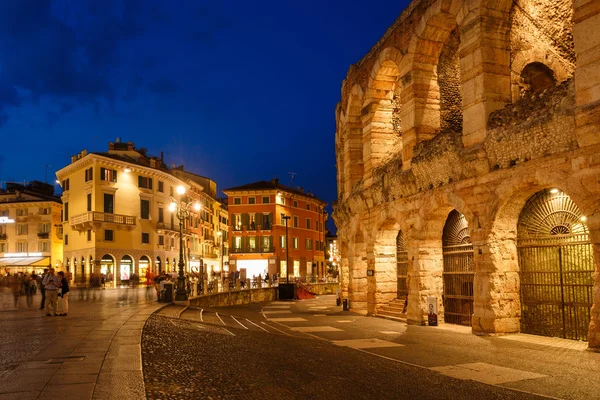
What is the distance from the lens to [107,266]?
49.3 m

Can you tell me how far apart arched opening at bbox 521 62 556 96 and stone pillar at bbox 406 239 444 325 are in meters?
5.43

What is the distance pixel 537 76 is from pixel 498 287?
7.11 metres

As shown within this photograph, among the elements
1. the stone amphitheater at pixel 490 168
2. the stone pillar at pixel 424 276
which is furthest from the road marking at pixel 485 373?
the stone pillar at pixel 424 276

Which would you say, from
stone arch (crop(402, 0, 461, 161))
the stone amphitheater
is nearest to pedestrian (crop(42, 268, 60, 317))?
the stone amphitheater

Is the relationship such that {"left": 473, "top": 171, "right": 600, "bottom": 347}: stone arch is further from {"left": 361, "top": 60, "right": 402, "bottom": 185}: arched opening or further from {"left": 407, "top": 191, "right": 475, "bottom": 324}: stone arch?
{"left": 361, "top": 60, "right": 402, "bottom": 185}: arched opening

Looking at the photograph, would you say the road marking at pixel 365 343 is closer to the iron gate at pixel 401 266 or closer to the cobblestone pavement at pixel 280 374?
the cobblestone pavement at pixel 280 374

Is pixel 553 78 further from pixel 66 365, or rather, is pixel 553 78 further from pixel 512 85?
pixel 66 365

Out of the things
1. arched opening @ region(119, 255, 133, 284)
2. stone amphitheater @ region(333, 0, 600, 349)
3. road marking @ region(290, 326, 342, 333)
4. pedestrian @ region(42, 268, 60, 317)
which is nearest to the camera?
stone amphitheater @ region(333, 0, 600, 349)

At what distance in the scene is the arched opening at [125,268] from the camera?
50406mm

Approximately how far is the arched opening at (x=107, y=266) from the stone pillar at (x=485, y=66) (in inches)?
1615

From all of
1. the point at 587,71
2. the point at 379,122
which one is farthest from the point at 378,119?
the point at 587,71

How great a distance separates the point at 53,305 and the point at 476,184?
12.9 meters

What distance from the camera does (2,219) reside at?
23438mm

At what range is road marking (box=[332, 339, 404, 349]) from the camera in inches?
492
